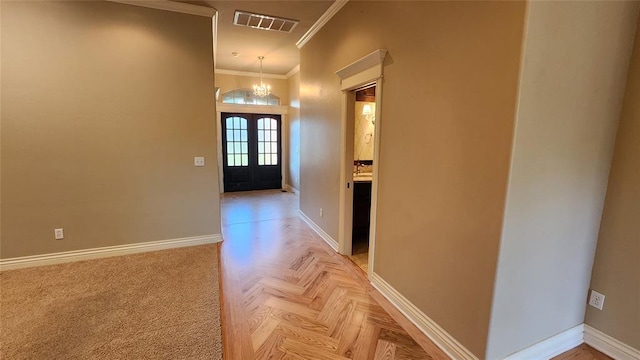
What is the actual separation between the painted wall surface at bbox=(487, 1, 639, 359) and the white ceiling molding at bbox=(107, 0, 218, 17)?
3.39 m

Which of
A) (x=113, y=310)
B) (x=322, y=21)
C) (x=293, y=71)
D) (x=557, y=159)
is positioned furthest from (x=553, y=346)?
(x=293, y=71)

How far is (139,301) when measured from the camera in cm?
242

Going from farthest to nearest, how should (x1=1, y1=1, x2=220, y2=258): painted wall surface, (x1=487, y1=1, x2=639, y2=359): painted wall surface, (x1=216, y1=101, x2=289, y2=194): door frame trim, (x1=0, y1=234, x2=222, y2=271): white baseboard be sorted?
(x1=216, y1=101, x2=289, y2=194): door frame trim → (x1=0, y1=234, x2=222, y2=271): white baseboard → (x1=1, y1=1, x2=220, y2=258): painted wall surface → (x1=487, y1=1, x2=639, y2=359): painted wall surface

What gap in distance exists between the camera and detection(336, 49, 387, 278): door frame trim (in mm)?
2529

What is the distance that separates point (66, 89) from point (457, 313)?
427cm

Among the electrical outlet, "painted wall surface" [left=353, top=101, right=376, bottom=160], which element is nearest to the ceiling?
"painted wall surface" [left=353, top=101, right=376, bottom=160]

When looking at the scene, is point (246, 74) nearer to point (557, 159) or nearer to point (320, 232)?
point (320, 232)

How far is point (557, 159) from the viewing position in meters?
1.62

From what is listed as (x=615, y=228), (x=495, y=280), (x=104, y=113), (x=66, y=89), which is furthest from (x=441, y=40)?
(x=66, y=89)

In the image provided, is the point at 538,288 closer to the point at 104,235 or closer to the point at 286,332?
the point at 286,332

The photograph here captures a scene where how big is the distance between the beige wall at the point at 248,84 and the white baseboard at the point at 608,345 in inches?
273

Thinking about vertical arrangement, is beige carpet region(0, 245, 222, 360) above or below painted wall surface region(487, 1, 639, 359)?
below

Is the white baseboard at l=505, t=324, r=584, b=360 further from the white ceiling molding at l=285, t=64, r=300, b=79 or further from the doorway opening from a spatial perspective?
the white ceiling molding at l=285, t=64, r=300, b=79

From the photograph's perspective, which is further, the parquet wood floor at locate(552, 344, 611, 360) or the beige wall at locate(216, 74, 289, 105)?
the beige wall at locate(216, 74, 289, 105)
